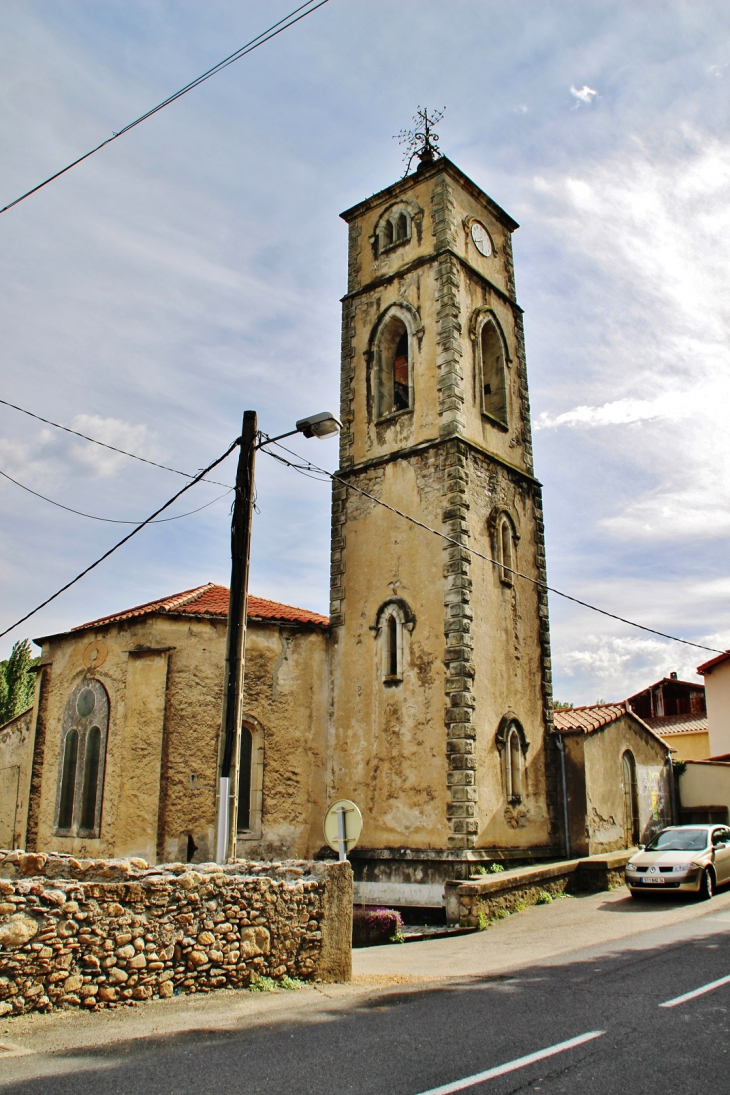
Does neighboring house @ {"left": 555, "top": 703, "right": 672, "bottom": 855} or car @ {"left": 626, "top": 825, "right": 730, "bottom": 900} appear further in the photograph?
neighboring house @ {"left": 555, "top": 703, "right": 672, "bottom": 855}

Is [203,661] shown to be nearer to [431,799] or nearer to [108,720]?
[108,720]

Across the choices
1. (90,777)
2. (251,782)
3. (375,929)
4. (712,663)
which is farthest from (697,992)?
(712,663)

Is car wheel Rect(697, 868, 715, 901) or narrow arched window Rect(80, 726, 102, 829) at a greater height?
narrow arched window Rect(80, 726, 102, 829)

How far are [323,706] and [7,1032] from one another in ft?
37.9

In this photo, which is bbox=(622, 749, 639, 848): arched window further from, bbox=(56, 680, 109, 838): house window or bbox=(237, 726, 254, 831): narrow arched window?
bbox=(56, 680, 109, 838): house window

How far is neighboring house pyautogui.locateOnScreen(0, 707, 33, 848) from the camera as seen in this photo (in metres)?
18.1

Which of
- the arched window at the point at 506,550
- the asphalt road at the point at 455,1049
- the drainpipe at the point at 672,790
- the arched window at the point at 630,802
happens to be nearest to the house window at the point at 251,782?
the arched window at the point at 506,550

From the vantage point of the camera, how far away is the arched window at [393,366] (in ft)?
65.0

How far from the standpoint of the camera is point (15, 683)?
4575 centimetres

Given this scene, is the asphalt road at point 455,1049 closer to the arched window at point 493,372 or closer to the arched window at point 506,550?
the arched window at point 506,550

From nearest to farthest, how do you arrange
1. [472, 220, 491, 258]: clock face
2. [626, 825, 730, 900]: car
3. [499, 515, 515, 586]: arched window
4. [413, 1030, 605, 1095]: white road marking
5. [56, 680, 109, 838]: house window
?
[413, 1030, 605, 1095]: white road marking
[626, 825, 730, 900]: car
[56, 680, 109, 838]: house window
[499, 515, 515, 586]: arched window
[472, 220, 491, 258]: clock face

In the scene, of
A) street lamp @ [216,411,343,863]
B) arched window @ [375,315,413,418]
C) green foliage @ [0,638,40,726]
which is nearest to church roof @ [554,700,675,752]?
arched window @ [375,315,413,418]

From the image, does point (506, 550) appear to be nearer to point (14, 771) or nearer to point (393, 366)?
point (393, 366)

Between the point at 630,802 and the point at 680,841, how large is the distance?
13.4ft
